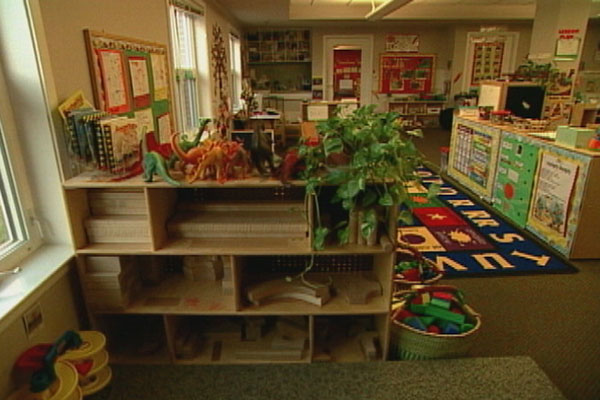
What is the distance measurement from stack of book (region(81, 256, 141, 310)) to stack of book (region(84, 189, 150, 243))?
0.10 metres

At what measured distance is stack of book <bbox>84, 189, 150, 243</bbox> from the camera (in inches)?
68.1

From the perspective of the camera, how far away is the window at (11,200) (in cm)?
Result: 154

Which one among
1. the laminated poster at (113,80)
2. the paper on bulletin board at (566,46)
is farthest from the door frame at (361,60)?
the laminated poster at (113,80)

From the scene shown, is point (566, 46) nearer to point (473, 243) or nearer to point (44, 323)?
point (473, 243)

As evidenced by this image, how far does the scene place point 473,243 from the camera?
340 cm

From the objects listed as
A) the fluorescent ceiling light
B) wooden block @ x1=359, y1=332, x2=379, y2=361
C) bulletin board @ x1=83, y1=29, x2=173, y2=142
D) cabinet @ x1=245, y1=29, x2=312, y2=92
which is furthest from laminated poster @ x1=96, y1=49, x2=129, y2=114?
cabinet @ x1=245, y1=29, x2=312, y2=92

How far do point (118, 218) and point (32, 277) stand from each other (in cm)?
39

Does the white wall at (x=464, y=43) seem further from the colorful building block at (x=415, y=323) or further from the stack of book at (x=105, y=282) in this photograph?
the stack of book at (x=105, y=282)

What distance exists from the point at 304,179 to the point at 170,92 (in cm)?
192

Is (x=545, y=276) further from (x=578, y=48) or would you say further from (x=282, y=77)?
(x=282, y=77)

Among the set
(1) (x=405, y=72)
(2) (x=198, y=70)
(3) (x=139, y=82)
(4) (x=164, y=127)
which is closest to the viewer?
(3) (x=139, y=82)

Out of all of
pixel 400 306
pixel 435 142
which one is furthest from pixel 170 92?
pixel 435 142

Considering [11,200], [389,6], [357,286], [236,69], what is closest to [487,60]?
[389,6]

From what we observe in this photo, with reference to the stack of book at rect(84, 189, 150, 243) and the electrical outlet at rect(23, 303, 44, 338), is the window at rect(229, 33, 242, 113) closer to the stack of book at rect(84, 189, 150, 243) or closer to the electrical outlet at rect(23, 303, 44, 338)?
the stack of book at rect(84, 189, 150, 243)
